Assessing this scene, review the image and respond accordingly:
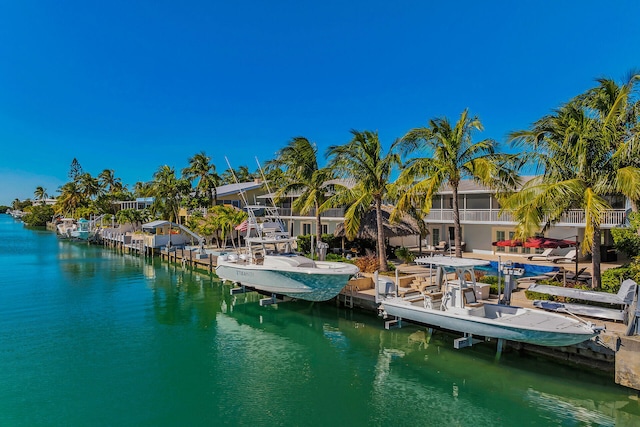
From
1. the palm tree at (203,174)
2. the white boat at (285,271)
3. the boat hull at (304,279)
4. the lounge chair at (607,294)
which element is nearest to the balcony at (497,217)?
the lounge chair at (607,294)

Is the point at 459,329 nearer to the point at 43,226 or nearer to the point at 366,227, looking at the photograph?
the point at 366,227

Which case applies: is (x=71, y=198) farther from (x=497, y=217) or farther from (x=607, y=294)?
(x=607, y=294)

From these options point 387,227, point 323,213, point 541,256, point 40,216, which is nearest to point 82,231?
point 323,213

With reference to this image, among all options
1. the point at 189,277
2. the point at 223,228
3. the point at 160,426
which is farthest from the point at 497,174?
the point at 223,228

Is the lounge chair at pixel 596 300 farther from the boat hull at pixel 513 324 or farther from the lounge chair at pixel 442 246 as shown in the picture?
the lounge chair at pixel 442 246

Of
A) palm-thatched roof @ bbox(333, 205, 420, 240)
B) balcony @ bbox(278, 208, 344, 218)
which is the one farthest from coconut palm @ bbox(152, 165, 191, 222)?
palm-thatched roof @ bbox(333, 205, 420, 240)
